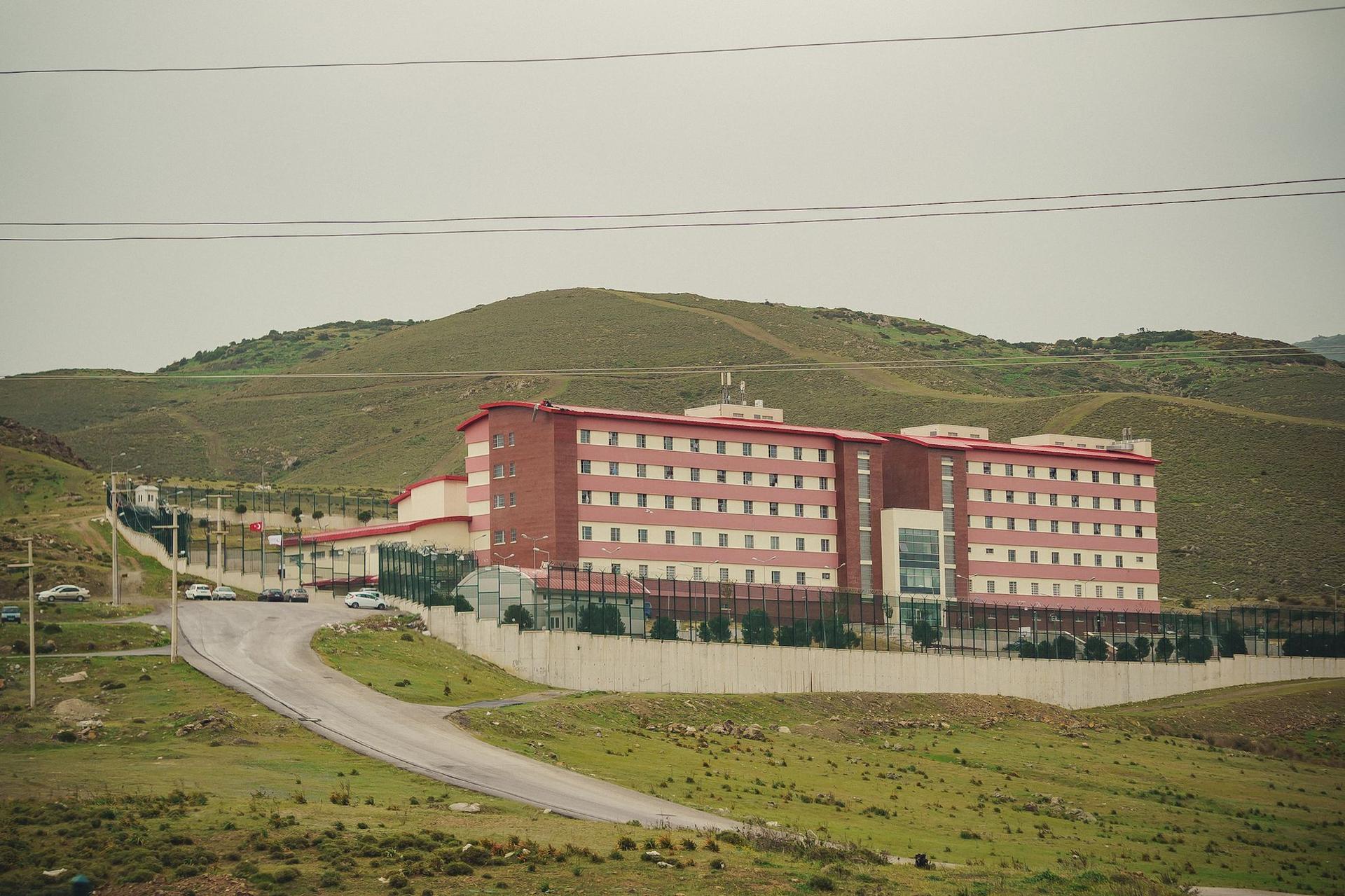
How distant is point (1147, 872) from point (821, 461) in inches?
3205

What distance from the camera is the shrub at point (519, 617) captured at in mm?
83019

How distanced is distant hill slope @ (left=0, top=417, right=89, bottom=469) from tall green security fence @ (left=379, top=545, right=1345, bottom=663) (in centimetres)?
8642

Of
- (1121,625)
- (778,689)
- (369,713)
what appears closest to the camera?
(369,713)

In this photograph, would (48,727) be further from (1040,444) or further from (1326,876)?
(1040,444)

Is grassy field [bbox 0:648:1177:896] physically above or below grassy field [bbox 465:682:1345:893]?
above

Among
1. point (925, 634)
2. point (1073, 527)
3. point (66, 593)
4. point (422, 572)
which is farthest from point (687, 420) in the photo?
point (66, 593)

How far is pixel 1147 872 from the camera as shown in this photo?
51125 millimetres

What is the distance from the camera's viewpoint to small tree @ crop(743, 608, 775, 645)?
93188 mm

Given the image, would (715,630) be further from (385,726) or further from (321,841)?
(321,841)

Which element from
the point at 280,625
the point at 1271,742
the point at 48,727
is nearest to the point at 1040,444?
the point at 1271,742

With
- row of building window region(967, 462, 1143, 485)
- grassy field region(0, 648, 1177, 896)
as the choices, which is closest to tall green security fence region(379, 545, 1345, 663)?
row of building window region(967, 462, 1143, 485)

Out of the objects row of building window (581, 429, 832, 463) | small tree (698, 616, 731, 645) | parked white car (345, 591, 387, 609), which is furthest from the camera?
row of building window (581, 429, 832, 463)

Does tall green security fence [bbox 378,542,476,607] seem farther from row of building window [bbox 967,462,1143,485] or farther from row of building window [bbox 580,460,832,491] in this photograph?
row of building window [bbox 967,462,1143,485]

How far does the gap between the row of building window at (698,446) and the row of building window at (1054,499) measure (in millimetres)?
17674
